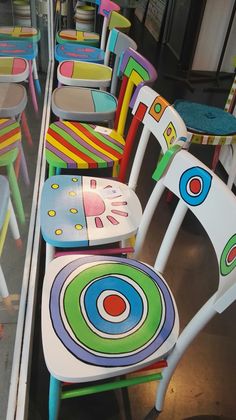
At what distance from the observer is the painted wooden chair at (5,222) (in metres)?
0.96

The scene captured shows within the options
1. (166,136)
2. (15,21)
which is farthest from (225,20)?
(166,136)

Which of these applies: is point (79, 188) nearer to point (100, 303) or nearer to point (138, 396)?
point (100, 303)

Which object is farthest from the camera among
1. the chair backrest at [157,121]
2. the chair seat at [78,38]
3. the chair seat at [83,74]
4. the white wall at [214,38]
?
the white wall at [214,38]

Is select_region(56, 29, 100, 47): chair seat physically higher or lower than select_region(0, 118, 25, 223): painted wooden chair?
higher

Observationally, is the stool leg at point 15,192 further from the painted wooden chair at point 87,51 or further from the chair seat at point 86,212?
the painted wooden chair at point 87,51

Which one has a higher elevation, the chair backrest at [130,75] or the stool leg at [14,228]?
the chair backrest at [130,75]

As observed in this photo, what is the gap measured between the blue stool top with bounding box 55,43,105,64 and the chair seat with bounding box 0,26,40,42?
0.20 metres

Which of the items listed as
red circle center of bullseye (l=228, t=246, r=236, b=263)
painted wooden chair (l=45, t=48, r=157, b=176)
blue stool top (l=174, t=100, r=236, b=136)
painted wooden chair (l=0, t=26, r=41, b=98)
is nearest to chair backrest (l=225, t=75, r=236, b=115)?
blue stool top (l=174, t=100, r=236, b=136)

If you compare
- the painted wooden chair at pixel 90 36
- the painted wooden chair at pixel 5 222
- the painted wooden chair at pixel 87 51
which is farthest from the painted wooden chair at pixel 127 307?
the painted wooden chair at pixel 90 36

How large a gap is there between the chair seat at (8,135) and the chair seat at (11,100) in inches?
1.5

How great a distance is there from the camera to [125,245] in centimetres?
121

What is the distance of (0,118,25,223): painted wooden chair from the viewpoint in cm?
124

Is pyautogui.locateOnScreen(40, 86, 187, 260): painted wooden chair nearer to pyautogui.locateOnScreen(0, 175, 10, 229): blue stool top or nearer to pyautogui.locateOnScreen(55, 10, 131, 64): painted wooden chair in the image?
pyautogui.locateOnScreen(0, 175, 10, 229): blue stool top

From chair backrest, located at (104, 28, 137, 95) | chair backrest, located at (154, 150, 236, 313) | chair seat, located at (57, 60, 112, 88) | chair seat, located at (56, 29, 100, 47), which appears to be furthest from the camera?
chair seat, located at (56, 29, 100, 47)
